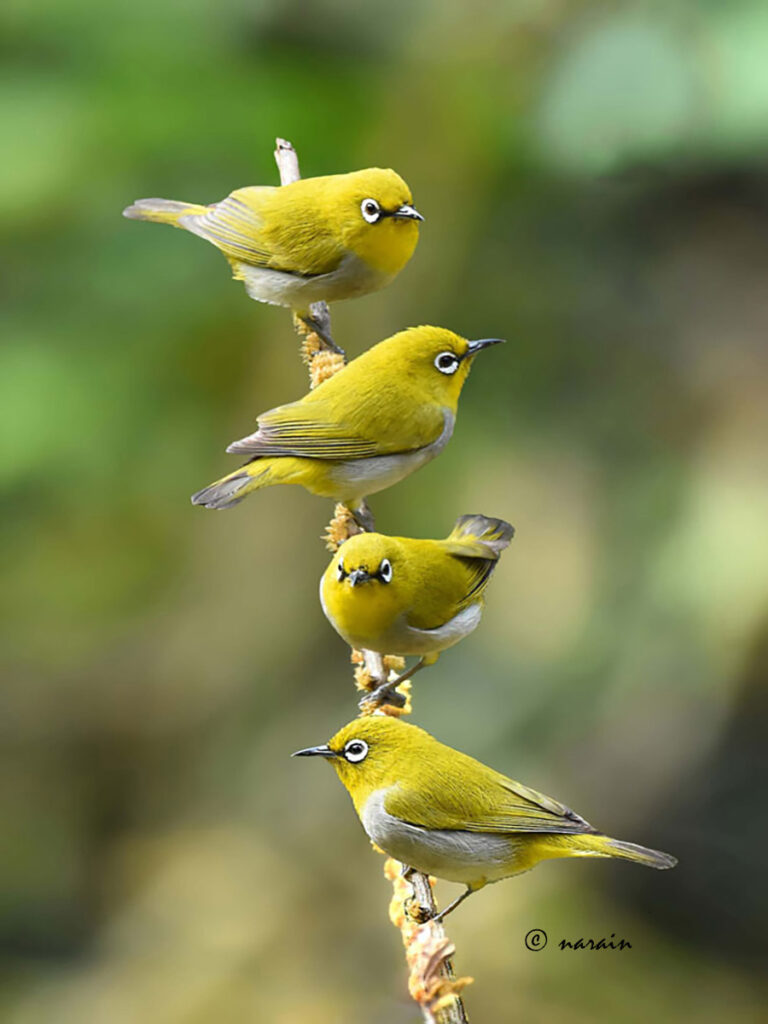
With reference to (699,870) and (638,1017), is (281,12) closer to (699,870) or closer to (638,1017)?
(699,870)

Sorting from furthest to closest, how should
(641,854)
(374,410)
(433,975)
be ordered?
(374,410) → (641,854) → (433,975)

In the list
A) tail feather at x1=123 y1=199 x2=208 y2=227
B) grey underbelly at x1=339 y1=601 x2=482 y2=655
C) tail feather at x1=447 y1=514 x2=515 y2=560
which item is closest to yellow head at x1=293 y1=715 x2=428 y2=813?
grey underbelly at x1=339 y1=601 x2=482 y2=655

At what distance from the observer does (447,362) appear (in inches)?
78.9

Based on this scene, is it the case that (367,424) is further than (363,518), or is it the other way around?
(363,518)

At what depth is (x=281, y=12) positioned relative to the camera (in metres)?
5.26

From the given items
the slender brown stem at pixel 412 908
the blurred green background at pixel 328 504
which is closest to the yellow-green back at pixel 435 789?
the slender brown stem at pixel 412 908

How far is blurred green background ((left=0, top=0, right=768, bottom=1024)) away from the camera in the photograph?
14.4ft

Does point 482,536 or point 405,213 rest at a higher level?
point 405,213

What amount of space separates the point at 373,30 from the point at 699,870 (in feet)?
12.8
